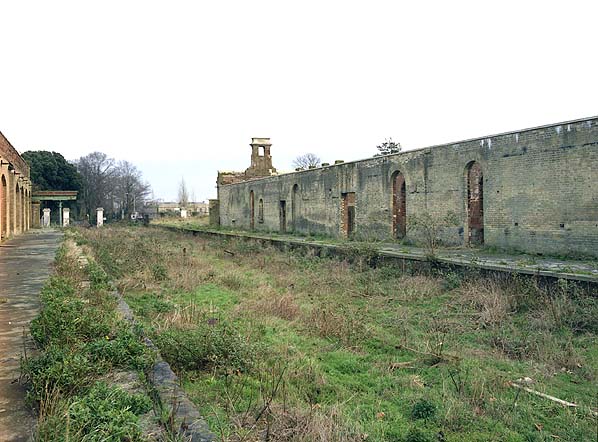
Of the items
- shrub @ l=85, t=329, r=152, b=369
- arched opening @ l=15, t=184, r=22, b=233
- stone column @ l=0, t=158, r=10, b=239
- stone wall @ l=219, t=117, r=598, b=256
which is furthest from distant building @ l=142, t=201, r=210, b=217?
shrub @ l=85, t=329, r=152, b=369

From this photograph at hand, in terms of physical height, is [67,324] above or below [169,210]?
below

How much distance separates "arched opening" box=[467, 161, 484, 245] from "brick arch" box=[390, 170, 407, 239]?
3361 mm

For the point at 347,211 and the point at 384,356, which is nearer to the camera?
the point at 384,356

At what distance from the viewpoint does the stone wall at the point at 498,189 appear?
11422 mm

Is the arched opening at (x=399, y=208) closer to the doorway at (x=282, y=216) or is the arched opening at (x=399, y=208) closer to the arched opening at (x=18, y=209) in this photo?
the doorway at (x=282, y=216)

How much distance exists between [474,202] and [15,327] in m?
12.9

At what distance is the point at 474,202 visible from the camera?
14781 millimetres

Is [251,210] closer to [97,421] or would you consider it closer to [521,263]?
[521,263]

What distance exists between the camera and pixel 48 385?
329 centimetres

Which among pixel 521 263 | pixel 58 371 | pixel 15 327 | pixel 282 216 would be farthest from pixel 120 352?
pixel 282 216

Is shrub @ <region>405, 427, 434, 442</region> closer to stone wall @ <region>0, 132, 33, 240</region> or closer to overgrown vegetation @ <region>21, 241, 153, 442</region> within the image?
overgrown vegetation @ <region>21, 241, 153, 442</region>

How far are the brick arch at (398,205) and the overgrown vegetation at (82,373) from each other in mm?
13656

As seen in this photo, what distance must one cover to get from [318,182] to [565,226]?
1298cm

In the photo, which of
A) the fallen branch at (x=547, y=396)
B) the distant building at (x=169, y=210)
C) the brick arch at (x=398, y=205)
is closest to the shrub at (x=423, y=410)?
the fallen branch at (x=547, y=396)
